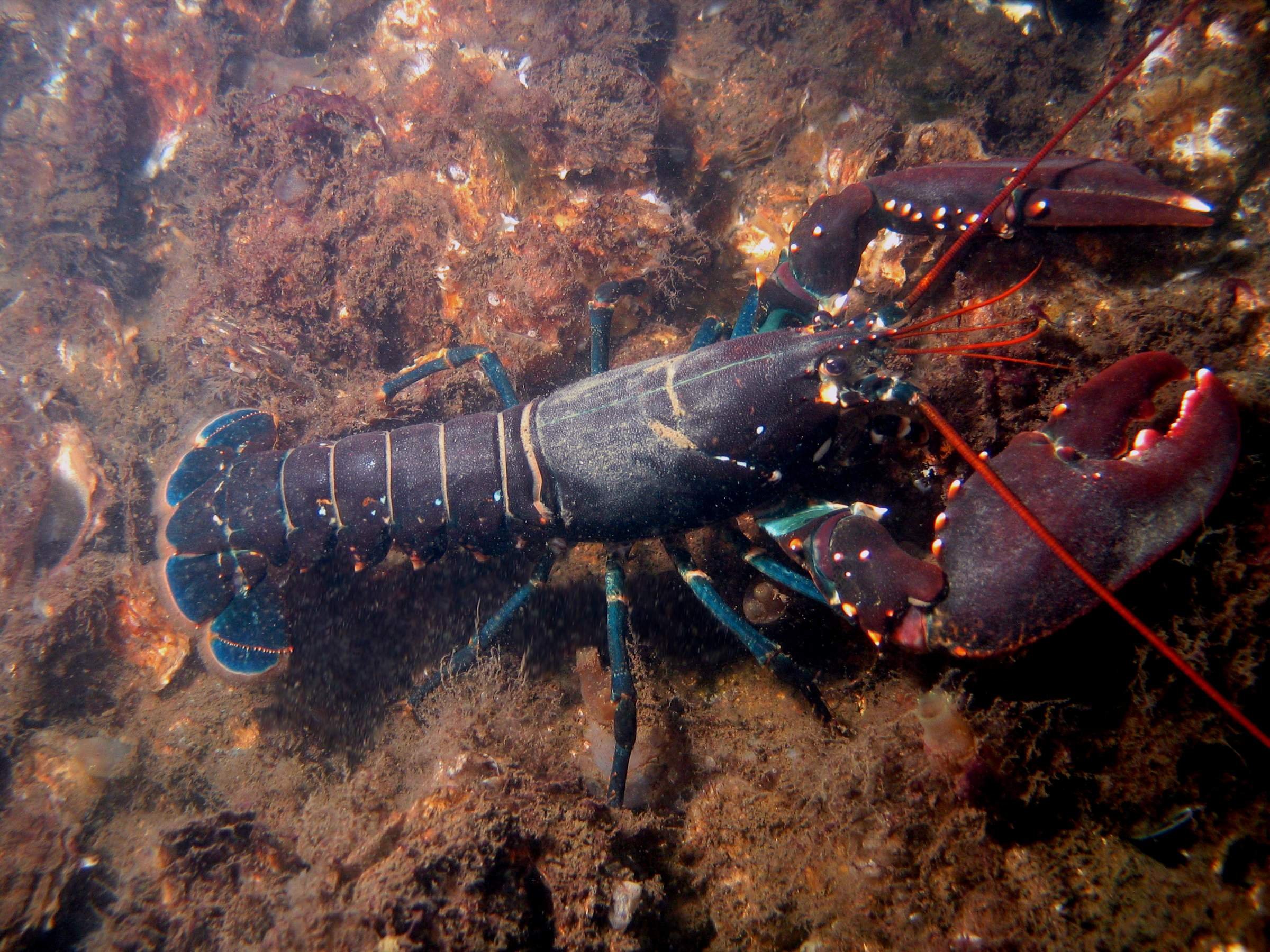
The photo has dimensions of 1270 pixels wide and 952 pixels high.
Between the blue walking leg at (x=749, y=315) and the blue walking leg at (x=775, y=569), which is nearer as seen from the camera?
the blue walking leg at (x=775, y=569)

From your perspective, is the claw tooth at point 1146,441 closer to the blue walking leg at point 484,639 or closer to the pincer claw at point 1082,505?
the pincer claw at point 1082,505

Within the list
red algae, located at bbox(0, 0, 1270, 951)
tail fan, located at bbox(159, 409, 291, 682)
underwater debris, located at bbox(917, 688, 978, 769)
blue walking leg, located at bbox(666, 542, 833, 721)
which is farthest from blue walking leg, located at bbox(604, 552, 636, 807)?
tail fan, located at bbox(159, 409, 291, 682)

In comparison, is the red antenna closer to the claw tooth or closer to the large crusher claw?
the large crusher claw

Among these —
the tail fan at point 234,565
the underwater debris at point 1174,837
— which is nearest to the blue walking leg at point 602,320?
the tail fan at point 234,565

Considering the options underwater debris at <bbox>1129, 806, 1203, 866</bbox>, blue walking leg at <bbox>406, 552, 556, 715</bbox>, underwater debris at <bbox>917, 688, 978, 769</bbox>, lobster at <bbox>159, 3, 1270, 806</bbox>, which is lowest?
blue walking leg at <bbox>406, 552, 556, 715</bbox>

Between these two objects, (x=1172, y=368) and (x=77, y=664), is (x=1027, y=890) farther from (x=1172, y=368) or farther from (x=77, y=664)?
(x=77, y=664)

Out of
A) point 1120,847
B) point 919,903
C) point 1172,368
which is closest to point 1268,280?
point 1172,368
